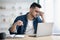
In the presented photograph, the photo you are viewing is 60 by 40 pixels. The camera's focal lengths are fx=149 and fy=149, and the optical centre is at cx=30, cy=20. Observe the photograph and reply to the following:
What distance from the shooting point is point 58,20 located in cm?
316

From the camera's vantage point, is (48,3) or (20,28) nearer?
(20,28)

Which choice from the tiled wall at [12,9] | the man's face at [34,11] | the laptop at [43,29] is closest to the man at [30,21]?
the man's face at [34,11]

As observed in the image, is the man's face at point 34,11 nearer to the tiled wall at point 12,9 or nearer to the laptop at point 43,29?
the tiled wall at point 12,9

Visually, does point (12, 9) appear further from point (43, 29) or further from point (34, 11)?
point (43, 29)

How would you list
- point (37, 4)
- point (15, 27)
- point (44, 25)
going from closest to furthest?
point (44, 25) < point (15, 27) < point (37, 4)

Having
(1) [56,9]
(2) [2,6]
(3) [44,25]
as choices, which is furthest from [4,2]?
(3) [44,25]

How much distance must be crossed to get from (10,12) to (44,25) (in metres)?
1.22

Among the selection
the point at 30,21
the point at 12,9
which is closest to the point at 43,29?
the point at 30,21

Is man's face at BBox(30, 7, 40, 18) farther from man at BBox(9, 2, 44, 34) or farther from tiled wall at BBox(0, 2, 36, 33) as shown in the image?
tiled wall at BBox(0, 2, 36, 33)

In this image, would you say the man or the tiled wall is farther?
the tiled wall

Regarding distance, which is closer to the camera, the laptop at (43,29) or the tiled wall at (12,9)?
the laptop at (43,29)

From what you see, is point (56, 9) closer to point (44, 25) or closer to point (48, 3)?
point (48, 3)

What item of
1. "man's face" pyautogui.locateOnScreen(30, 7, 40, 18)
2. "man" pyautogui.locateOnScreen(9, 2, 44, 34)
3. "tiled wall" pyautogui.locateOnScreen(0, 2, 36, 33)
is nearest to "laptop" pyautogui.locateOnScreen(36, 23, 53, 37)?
"man" pyautogui.locateOnScreen(9, 2, 44, 34)

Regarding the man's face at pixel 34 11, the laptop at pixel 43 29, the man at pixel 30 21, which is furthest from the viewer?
the man's face at pixel 34 11
